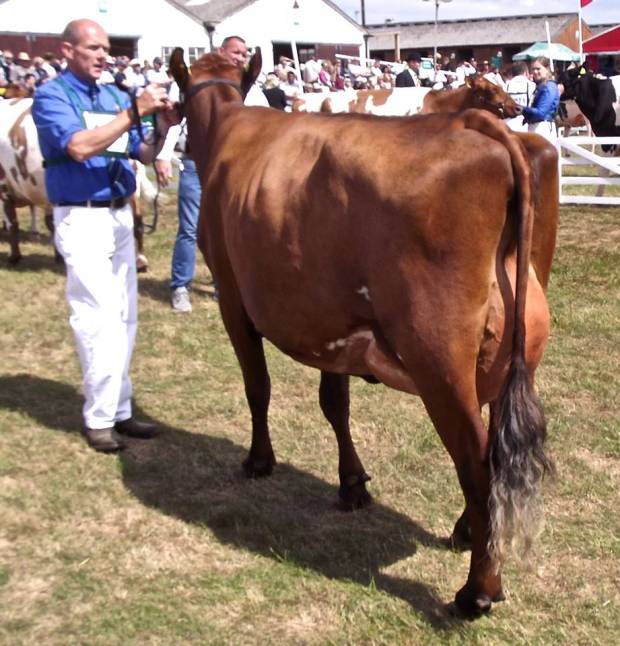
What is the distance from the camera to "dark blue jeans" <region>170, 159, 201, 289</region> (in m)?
7.62

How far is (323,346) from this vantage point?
351 centimetres

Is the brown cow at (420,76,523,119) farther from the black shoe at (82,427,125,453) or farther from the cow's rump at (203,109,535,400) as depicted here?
the cow's rump at (203,109,535,400)

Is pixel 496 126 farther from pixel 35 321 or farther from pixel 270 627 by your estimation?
pixel 35 321

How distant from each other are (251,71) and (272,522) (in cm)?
241

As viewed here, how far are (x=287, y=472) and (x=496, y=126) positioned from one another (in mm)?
2349

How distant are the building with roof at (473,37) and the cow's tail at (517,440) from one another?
59.4 metres

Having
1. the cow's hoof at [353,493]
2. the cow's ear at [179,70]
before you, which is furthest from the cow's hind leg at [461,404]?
the cow's ear at [179,70]

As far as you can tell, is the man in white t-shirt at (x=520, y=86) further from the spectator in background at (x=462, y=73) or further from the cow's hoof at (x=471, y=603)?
the cow's hoof at (x=471, y=603)

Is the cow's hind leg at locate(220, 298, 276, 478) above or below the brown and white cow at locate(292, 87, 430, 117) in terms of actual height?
below

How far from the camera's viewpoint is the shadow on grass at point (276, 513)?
12.1 ft

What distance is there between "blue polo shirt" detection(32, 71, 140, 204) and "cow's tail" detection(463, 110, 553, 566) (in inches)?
91.7

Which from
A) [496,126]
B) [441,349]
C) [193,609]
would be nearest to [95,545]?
[193,609]

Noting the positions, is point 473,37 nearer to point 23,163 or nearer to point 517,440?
point 23,163

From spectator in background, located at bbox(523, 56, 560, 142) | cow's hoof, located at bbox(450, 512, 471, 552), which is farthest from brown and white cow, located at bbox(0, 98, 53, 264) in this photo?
cow's hoof, located at bbox(450, 512, 471, 552)
